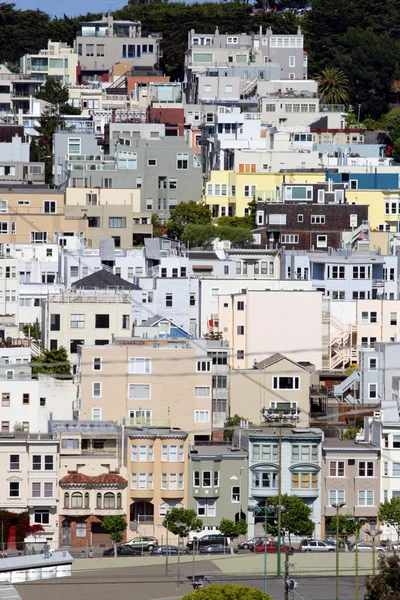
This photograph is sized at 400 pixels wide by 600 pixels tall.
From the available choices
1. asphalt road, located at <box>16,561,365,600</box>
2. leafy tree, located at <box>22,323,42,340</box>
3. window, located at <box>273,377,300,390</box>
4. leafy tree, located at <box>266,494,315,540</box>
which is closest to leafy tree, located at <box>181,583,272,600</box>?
asphalt road, located at <box>16,561,365,600</box>

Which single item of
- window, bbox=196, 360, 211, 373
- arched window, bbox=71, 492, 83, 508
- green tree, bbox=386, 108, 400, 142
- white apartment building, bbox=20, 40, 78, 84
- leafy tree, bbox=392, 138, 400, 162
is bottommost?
arched window, bbox=71, 492, 83, 508

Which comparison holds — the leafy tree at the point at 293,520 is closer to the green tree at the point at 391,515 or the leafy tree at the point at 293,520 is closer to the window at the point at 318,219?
the green tree at the point at 391,515

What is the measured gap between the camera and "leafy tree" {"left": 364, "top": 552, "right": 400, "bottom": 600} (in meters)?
55.8

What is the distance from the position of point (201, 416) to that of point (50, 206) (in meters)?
28.1

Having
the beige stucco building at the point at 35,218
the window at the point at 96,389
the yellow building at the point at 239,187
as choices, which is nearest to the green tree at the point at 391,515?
the window at the point at 96,389

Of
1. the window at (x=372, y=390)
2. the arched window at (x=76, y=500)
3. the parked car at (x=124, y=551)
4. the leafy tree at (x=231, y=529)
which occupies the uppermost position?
the window at (x=372, y=390)

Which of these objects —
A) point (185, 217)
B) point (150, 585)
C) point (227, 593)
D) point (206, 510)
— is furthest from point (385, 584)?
point (185, 217)

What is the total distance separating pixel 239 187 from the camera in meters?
106

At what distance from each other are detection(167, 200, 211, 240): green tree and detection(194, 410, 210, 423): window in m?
24.5

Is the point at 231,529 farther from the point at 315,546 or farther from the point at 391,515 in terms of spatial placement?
the point at 391,515

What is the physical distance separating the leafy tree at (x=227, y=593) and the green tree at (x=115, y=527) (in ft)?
37.3

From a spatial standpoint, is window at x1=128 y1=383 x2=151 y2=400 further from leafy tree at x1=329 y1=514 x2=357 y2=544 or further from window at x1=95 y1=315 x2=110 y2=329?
leafy tree at x1=329 y1=514 x2=357 y2=544

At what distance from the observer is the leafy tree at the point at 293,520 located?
6831cm

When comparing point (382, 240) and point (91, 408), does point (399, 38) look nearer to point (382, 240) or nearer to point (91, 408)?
point (382, 240)
